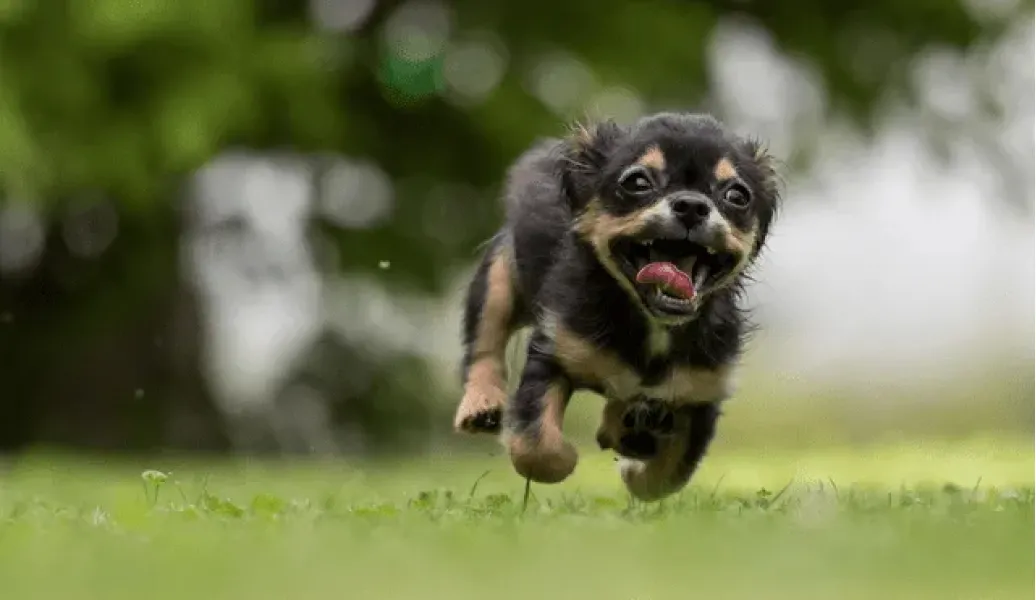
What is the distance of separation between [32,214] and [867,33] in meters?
6.74

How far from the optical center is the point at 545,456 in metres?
5.40

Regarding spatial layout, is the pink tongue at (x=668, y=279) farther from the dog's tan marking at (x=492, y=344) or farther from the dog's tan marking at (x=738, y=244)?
the dog's tan marking at (x=492, y=344)

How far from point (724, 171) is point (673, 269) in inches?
14.4

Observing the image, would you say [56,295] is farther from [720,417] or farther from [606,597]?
[606,597]

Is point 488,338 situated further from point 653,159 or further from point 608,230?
point 653,159

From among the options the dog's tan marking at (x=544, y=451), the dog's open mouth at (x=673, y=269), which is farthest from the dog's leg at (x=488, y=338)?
the dog's open mouth at (x=673, y=269)

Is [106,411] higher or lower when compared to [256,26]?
lower

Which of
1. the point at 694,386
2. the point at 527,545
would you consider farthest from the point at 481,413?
the point at 527,545

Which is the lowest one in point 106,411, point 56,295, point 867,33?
point 106,411

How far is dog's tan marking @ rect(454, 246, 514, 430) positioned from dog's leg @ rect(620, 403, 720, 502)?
2.03 feet

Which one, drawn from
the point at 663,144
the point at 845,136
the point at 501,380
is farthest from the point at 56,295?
the point at 663,144

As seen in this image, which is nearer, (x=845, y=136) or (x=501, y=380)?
(x=501, y=380)

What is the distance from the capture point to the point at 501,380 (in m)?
6.34

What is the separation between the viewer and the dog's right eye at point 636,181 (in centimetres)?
528
